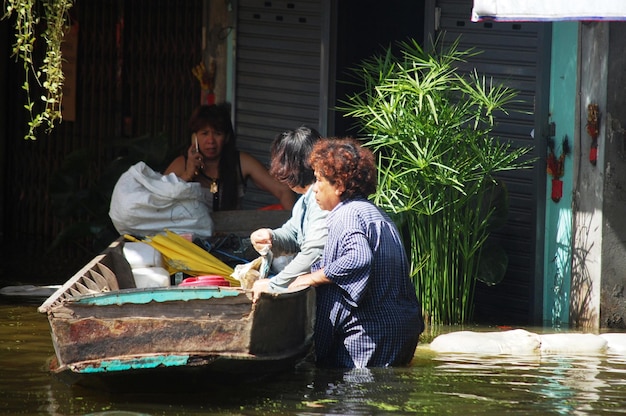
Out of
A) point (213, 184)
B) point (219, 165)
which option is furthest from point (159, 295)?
point (219, 165)

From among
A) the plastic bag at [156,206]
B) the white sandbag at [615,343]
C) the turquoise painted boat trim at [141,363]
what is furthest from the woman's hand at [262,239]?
the white sandbag at [615,343]

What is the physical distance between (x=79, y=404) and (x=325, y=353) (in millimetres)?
1370

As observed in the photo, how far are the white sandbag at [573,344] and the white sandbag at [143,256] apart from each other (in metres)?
2.49

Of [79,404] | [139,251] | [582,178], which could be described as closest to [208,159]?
[139,251]

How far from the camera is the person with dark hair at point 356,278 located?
6.07 metres

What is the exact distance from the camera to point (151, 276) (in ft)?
24.2

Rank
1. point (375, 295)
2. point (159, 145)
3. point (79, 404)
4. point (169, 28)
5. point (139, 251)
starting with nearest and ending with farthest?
point (79, 404), point (375, 295), point (139, 251), point (159, 145), point (169, 28)

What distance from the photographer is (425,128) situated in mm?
7945

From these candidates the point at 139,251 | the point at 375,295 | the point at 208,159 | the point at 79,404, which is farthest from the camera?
the point at 208,159

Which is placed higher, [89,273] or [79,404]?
[89,273]

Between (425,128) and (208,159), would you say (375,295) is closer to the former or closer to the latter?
(425,128)

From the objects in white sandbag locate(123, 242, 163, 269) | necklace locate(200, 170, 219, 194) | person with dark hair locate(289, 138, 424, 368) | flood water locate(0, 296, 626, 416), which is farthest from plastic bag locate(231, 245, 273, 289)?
necklace locate(200, 170, 219, 194)

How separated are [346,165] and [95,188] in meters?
4.94

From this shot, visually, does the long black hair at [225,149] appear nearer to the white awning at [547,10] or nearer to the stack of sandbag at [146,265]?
the stack of sandbag at [146,265]
